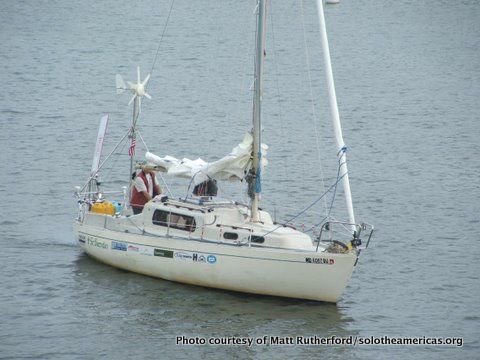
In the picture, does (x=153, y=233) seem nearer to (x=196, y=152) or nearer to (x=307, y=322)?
(x=307, y=322)

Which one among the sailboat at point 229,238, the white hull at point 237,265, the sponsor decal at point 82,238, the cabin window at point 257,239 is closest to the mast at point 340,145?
the sailboat at point 229,238

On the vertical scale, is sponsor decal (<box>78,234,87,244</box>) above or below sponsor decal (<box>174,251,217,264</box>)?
above

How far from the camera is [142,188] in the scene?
4212 cm

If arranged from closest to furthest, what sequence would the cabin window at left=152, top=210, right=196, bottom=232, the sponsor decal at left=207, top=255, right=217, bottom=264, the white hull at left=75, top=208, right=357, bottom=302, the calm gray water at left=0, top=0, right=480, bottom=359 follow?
the calm gray water at left=0, top=0, right=480, bottom=359, the white hull at left=75, top=208, right=357, bottom=302, the sponsor decal at left=207, top=255, right=217, bottom=264, the cabin window at left=152, top=210, right=196, bottom=232

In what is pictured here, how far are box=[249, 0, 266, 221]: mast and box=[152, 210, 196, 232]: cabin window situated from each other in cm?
221

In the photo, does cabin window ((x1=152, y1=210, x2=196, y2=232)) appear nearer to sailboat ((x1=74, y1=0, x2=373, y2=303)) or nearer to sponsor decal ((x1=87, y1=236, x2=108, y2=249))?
sailboat ((x1=74, y1=0, x2=373, y2=303))

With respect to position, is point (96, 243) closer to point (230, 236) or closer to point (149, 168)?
point (149, 168)

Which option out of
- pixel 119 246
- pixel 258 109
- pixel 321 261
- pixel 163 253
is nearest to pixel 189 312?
pixel 163 253

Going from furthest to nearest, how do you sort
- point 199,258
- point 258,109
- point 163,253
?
point 163,253, point 258,109, point 199,258

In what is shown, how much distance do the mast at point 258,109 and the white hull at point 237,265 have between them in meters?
2.12

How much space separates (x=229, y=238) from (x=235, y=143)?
2229 cm

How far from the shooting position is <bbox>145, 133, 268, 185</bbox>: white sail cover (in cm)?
4022

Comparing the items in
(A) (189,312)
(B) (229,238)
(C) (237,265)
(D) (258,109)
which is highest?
(D) (258,109)

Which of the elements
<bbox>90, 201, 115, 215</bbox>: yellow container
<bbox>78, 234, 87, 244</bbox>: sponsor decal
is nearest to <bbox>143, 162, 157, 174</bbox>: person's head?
<bbox>90, 201, 115, 215</bbox>: yellow container
